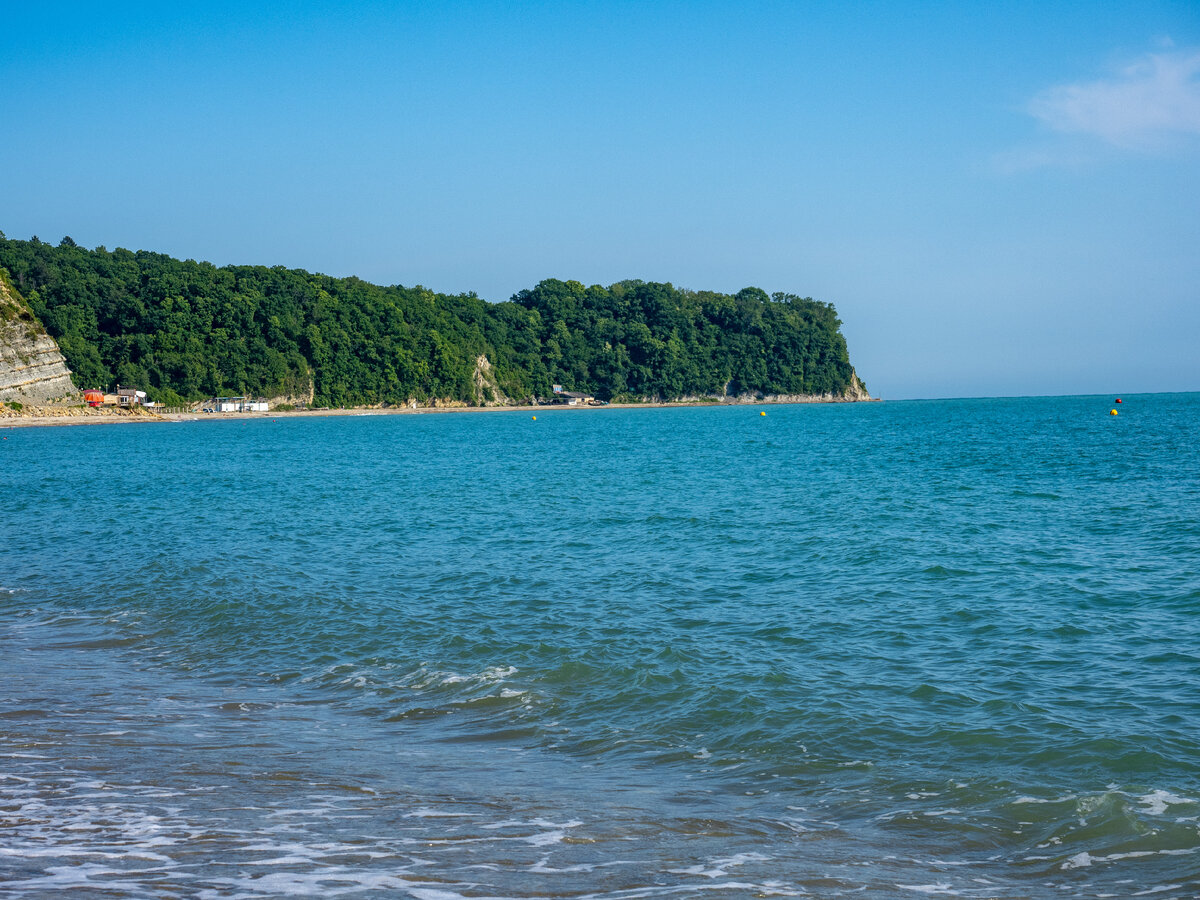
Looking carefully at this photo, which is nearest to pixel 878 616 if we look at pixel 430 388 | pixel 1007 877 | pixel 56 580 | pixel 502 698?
pixel 502 698

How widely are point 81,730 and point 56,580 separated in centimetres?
999

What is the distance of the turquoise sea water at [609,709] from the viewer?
19.3ft

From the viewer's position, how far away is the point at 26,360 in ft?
341

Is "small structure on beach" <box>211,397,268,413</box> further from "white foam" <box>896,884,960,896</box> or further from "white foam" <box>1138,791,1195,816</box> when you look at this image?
"white foam" <box>896,884,960,896</box>

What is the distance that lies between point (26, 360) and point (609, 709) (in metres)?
114

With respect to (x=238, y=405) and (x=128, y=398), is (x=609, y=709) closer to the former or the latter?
(x=128, y=398)

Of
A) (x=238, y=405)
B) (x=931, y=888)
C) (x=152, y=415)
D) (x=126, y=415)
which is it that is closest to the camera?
(x=931, y=888)

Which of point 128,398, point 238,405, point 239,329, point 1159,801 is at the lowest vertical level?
point 1159,801

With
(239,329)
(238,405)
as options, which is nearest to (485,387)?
(239,329)

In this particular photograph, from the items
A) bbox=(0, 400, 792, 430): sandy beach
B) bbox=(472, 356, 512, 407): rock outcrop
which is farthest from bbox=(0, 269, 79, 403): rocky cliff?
bbox=(472, 356, 512, 407): rock outcrop

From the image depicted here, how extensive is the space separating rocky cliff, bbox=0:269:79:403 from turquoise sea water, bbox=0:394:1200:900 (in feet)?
304

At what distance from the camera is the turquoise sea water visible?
5879 mm

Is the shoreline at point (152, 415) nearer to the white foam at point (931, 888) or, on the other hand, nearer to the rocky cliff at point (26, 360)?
the rocky cliff at point (26, 360)

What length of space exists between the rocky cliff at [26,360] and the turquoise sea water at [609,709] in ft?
304
